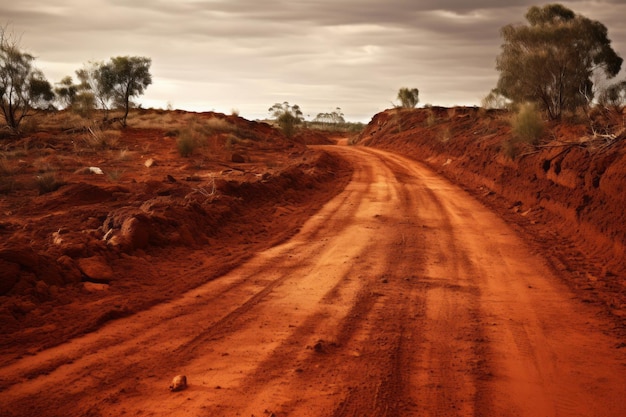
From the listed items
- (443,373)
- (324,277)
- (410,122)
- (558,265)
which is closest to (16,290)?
(324,277)

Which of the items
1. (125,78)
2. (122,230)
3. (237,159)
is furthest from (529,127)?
(125,78)

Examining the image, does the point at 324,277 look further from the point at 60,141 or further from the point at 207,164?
the point at 60,141

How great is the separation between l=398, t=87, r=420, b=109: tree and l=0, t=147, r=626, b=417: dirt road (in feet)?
166

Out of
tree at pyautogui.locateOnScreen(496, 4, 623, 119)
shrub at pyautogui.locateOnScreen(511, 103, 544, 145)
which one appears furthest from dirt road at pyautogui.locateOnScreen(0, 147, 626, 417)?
tree at pyautogui.locateOnScreen(496, 4, 623, 119)

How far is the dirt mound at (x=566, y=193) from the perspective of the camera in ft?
26.8

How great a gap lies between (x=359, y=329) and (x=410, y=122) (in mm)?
37042

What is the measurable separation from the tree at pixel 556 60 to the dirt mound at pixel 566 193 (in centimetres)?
203

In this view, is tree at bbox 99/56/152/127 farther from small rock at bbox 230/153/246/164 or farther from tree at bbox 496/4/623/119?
tree at bbox 496/4/623/119

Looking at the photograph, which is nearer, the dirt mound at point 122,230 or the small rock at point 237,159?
the dirt mound at point 122,230

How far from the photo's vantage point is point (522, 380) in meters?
4.73

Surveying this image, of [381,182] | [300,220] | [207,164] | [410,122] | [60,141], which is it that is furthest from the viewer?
[410,122]

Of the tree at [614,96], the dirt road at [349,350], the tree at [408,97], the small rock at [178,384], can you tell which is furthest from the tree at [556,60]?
the tree at [408,97]

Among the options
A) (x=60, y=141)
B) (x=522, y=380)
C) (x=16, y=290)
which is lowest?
(x=522, y=380)

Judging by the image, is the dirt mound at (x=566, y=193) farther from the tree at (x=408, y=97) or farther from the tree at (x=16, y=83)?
the tree at (x=408, y=97)
